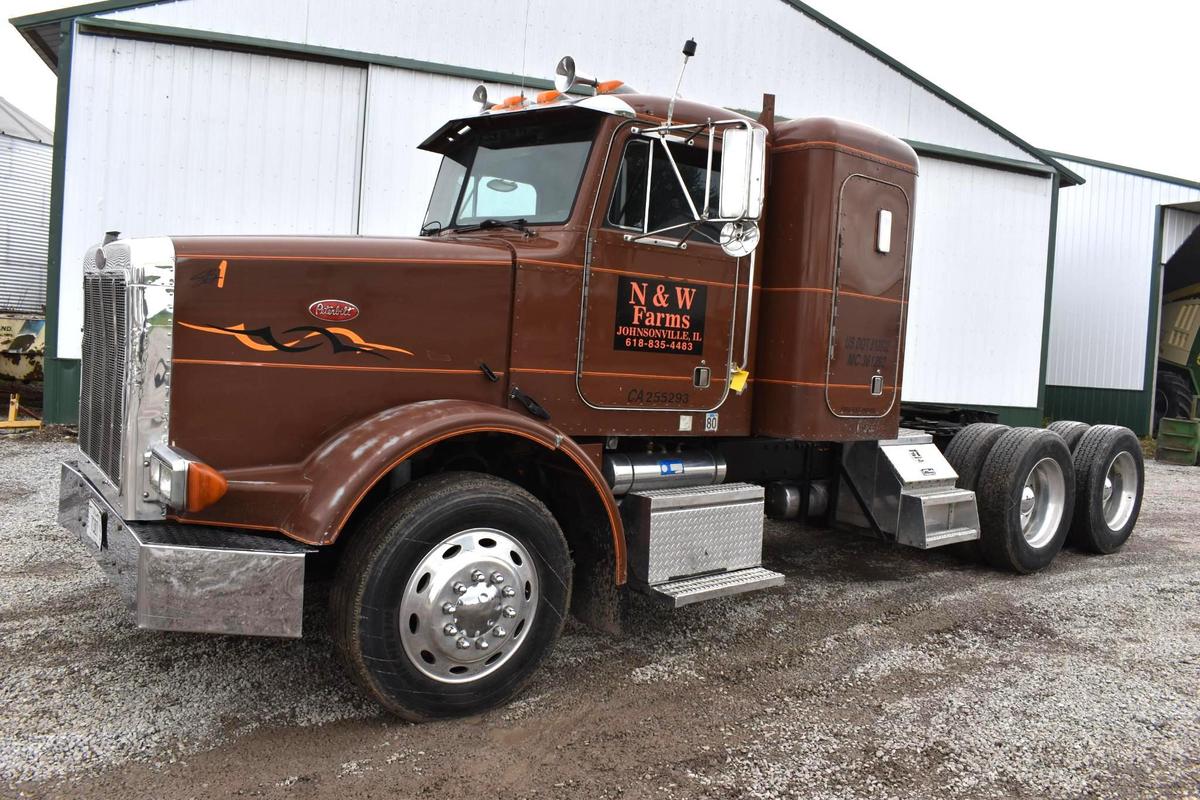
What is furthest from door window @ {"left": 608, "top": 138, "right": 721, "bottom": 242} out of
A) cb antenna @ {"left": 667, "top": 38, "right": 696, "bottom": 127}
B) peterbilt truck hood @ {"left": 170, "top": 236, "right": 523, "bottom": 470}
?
peterbilt truck hood @ {"left": 170, "top": 236, "right": 523, "bottom": 470}

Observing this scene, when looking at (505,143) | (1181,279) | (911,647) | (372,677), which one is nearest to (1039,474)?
(911,647)

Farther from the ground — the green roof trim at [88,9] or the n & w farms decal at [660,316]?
the green roof trim at [88,9]

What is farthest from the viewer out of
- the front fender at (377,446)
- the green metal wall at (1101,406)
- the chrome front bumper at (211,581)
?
the green metal wall at (1101,406)

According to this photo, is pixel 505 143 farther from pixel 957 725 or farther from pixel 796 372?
pixel 957 725

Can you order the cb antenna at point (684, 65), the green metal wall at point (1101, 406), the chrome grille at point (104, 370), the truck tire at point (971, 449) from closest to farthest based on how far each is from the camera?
the chrome grille at point (104, 370), the cb antenna at point (684, 65), the truck tire at point (971, 449), the green metal wall at point (1101, 406)

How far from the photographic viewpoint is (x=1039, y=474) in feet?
22.6

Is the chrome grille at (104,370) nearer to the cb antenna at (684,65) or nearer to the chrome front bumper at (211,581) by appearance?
the chrome front bumper at (211,581)

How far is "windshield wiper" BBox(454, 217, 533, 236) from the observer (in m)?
Result: 4.32

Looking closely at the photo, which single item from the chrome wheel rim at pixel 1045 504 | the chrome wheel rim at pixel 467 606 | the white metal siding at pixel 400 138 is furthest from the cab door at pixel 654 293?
the white metal siding at pixel 400 138

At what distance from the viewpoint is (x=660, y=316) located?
4.54m

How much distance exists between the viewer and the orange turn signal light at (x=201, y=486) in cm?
320

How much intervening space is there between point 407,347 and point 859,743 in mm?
2489

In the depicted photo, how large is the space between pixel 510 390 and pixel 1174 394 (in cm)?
1940

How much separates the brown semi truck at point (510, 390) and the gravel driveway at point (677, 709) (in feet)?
1.25
